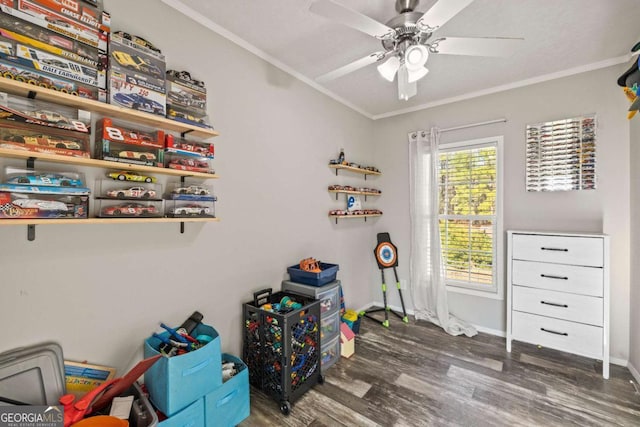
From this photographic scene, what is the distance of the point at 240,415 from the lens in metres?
1.68

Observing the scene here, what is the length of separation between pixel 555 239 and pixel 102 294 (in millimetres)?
3212

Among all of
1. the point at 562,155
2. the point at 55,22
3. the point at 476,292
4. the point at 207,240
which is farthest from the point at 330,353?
the point at 562,155

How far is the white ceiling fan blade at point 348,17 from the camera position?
4.05ft

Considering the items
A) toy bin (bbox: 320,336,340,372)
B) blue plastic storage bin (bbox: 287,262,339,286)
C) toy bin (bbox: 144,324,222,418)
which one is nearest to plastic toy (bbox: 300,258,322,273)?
blue plastic storage bin (bbox: 287,262,339,286)

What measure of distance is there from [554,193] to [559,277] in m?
0.79

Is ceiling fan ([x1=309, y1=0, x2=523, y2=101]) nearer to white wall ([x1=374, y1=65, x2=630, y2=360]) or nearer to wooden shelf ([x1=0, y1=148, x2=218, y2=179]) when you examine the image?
wooden shelf ([x1=0, y1=148, x2=218, y2=179])

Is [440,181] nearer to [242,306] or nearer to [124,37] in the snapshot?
[242,306]

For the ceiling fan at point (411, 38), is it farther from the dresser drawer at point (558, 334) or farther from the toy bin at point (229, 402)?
the dresser drawer at point (558, 334)

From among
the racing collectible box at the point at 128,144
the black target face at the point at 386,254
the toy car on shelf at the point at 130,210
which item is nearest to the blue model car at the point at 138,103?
the racing collectible box at the point at 128,144

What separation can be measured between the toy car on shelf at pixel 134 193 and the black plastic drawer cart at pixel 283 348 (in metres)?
1.00

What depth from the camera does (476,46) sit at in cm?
148

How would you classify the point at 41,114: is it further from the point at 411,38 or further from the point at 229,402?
the point at 411,38

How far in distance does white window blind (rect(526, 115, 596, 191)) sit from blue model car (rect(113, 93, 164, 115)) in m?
3.13

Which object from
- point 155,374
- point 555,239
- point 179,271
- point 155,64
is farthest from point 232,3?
point 555,239
